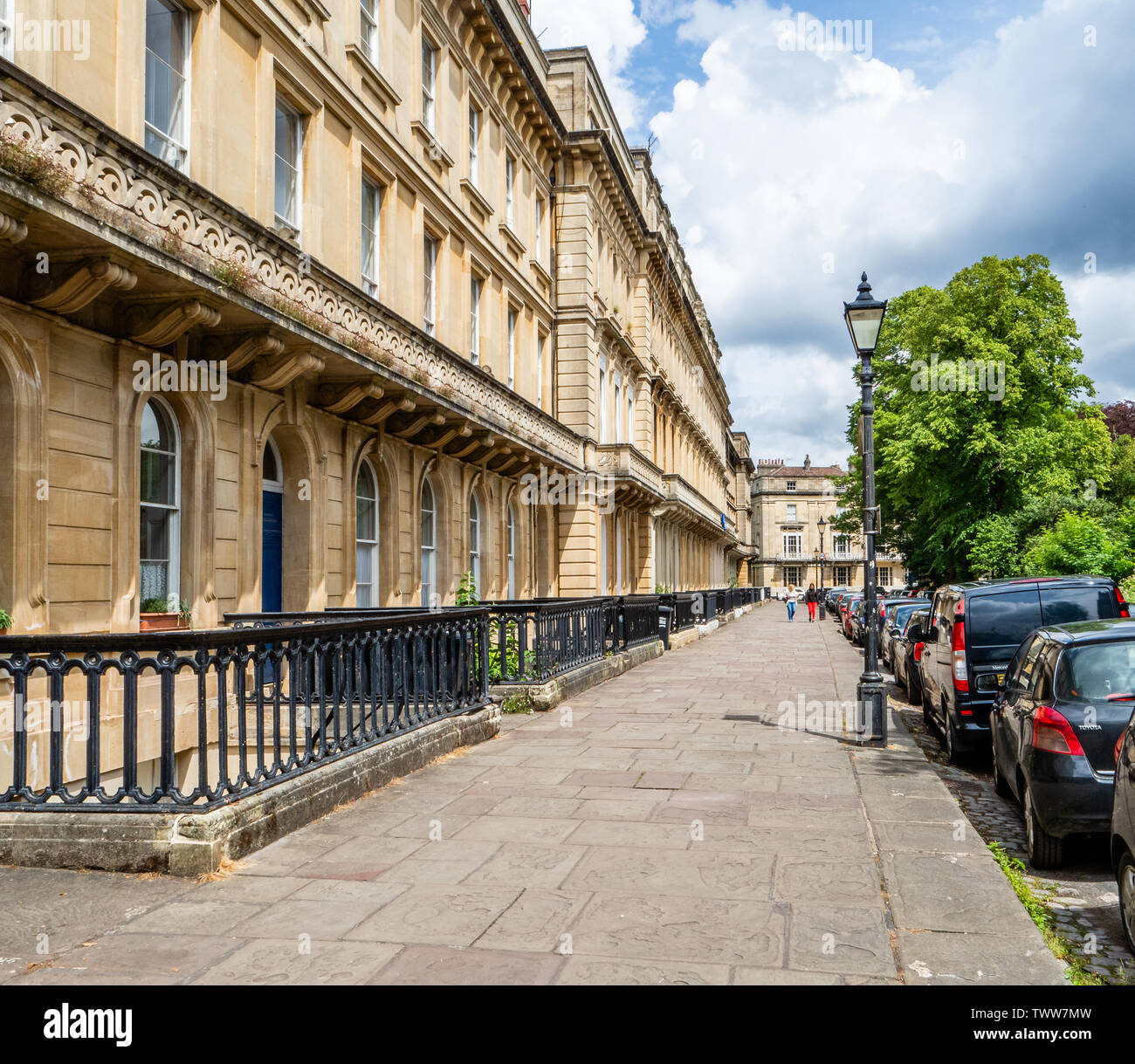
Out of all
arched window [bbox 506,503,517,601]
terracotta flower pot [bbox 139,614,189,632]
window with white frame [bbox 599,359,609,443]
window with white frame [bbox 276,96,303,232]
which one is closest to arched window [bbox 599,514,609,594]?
window with white frame [bbox 599,359,609,443]

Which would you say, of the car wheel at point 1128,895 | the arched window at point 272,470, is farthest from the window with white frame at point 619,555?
the car wheel at point 1128,895

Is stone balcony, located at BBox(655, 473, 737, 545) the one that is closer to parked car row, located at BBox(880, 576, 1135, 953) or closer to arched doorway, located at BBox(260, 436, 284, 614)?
arched doorway, located at BBox(260, 436, 284, 614)

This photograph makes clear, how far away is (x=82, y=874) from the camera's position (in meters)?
5.87

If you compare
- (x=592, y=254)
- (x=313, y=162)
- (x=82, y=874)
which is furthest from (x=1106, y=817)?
(x=592, y=254)

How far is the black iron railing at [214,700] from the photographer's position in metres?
6.08

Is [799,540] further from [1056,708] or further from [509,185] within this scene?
[1056,708]

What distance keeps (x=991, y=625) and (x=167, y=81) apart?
10.5 meters

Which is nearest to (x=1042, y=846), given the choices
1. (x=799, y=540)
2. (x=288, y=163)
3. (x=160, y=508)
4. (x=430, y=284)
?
(x=160, y=508)

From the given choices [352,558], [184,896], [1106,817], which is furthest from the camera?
[352,558]

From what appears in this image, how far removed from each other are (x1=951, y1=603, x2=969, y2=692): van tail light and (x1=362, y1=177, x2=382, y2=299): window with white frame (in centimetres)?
1025

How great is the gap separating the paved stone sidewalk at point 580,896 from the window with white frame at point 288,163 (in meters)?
8.33

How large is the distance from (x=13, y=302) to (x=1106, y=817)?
9.00m

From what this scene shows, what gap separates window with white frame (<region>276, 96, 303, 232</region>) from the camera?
14.0 meters

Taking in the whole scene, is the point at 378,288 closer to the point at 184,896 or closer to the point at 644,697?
the point at 644,697
